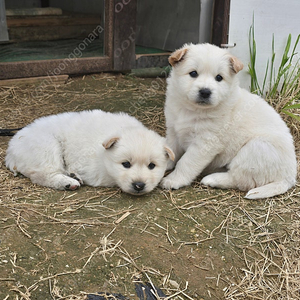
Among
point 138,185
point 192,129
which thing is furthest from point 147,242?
point 192,129

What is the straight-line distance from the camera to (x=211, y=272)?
2773 millimetres

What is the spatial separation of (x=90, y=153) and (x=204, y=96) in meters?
1.34

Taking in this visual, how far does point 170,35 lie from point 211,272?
7.48 m

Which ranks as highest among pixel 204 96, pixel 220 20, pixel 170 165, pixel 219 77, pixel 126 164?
pixel 220 20

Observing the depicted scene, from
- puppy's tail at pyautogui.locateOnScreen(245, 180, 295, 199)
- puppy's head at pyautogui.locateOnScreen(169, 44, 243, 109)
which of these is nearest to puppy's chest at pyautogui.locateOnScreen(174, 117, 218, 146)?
puppy's head at pyautogui.locateOnScreen(169, 44, 243, 109)

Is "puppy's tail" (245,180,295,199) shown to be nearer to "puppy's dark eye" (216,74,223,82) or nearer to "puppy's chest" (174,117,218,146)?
"puppy's chest" (174,117,218,146)

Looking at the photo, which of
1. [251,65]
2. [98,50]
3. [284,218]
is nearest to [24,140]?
[284,218]

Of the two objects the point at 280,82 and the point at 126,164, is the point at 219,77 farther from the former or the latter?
the point at 280,82

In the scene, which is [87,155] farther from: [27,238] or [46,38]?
[46,38]

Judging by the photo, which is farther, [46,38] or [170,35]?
[46,38]

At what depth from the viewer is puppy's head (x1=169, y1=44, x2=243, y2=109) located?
3.74 m

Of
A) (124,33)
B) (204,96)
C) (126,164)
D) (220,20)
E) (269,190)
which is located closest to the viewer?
(126,164)

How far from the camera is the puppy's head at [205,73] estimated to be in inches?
147

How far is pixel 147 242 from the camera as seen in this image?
9.81 ft
